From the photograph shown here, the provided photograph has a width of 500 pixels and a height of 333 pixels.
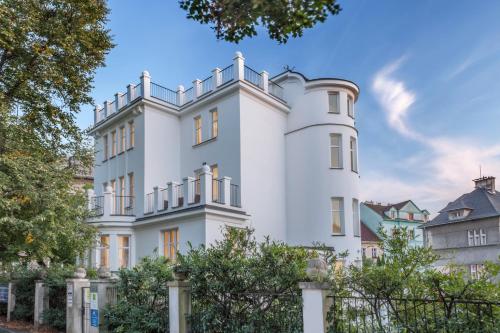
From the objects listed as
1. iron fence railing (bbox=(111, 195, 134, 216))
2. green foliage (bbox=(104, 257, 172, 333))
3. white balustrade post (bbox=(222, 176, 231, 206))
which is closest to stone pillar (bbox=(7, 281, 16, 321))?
green foliage (bbox=(104, 257, 172, 333))

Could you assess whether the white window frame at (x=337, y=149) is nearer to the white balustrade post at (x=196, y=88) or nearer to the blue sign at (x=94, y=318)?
the white balustrade post at (x=196, y=88)

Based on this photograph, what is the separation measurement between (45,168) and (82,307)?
477 cm

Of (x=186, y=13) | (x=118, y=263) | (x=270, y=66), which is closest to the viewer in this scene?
(x=186, y=13)

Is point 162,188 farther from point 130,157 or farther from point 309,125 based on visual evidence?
point 309,125

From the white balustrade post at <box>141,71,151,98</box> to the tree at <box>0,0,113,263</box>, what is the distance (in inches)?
242

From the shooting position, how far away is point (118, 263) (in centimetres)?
2177

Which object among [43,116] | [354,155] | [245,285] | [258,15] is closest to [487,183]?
[354,155]

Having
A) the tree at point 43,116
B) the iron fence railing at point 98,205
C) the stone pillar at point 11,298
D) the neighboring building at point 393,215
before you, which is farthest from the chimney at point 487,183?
the stone pillar at point 11,298

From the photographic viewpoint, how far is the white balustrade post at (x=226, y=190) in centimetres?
1947

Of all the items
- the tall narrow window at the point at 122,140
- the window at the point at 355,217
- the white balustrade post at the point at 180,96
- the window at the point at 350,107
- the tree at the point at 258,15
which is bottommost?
the window at the point at 355,217

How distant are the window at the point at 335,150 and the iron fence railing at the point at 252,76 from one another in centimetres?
450

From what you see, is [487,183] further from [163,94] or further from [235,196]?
[163,94]

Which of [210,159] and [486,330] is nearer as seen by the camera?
[486,330]

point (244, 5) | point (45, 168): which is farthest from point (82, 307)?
point (244, 5)
